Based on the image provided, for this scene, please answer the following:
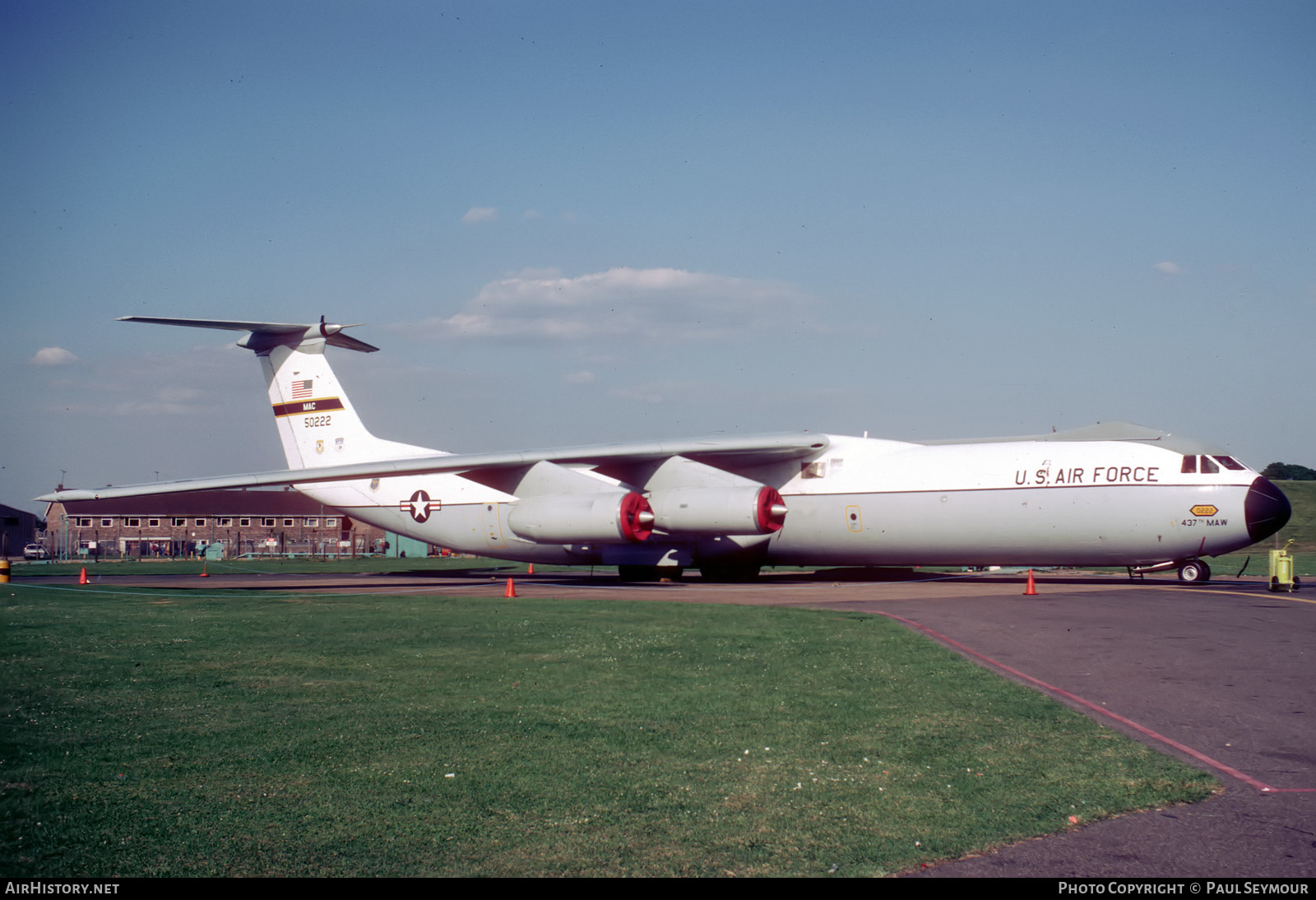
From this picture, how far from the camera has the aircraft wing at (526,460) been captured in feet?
71.7

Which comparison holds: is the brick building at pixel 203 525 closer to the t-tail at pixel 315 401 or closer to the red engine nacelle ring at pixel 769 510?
the t-tail at pixel 315 401

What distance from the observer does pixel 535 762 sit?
229 inches

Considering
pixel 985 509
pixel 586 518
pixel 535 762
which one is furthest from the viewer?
Result: pixel 586 518

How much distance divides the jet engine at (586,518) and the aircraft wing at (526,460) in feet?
3.27

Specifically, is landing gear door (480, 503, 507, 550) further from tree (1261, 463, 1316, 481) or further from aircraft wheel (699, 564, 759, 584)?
tree (1261, 463, 1316, 481)

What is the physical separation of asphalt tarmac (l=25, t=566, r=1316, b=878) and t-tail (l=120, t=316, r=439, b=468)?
17.4ft

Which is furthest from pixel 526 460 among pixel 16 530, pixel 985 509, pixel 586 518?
pixel 16 530

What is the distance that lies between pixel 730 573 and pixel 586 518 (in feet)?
15.7

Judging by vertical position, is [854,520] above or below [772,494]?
below

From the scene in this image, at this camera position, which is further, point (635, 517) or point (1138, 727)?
point (635, 517)

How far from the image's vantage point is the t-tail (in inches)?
1059

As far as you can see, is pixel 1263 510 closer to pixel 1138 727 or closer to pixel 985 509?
pixel 985 509

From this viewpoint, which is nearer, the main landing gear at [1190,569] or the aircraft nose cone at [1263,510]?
the aircraft nose cone at [1263,510]

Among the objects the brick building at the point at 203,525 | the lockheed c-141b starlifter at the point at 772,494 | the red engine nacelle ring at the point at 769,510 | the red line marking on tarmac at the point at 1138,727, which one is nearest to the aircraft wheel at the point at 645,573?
the lockheed c-141b starlifter at the point at 772,494
